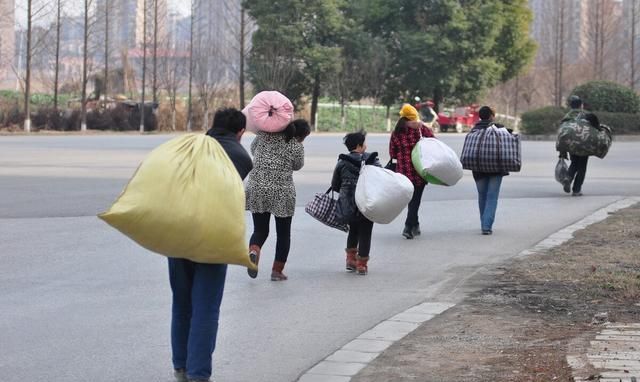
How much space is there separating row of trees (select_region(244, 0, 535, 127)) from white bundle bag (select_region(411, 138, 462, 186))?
54.7m

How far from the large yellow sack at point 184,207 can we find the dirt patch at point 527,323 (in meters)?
1.23

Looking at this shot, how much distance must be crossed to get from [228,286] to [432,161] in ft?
12.7

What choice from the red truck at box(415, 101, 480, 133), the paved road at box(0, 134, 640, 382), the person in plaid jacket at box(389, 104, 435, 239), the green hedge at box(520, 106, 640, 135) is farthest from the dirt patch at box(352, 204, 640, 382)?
the red truck at box(415, 101, 480, 133)

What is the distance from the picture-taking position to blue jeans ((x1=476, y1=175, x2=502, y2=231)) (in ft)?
45.9

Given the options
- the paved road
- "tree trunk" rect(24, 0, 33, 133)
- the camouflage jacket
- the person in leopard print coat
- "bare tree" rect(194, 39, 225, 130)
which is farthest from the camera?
"bare tree" rect(194, 39, 225, 130)

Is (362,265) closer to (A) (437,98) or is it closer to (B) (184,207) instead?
(B) (184,207)

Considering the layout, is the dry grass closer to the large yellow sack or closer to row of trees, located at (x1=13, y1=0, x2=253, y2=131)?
the large yellow sack

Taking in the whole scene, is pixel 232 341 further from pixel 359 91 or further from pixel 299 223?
pixel 359 91

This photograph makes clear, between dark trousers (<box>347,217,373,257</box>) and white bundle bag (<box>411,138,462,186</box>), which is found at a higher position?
white bundle bag (<box>411,138,462,186</box>)

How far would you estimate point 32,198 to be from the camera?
17.3 metres

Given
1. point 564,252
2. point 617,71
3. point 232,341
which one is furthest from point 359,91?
point 232,341

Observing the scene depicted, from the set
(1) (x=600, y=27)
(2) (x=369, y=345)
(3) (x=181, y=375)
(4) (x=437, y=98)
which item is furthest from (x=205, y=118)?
(3) (x=181, y=375)

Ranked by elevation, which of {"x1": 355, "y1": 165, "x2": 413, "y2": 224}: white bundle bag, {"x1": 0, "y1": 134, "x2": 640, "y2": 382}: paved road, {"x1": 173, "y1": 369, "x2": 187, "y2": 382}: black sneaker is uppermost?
{"x1": 355, "y1": 165, "x2": 413, "y2": 224}: white bundle bag

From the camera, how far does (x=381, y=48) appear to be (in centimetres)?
7112
